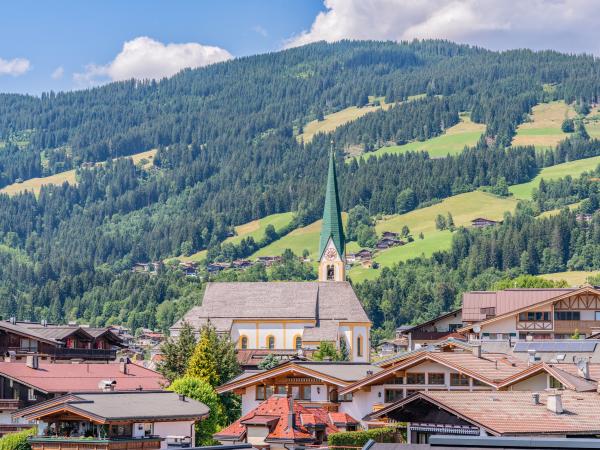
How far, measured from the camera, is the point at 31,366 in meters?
72.2

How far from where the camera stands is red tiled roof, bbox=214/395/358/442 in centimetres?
5272

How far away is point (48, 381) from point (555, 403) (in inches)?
1323

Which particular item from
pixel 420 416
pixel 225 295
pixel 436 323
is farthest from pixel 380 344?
pixel 420 416

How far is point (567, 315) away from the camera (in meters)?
91.9

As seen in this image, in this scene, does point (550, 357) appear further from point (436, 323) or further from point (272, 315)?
point (272, 315)

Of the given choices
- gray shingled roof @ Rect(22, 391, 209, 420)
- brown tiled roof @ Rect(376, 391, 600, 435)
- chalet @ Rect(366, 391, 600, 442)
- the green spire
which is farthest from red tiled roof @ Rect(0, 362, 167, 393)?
the green spire

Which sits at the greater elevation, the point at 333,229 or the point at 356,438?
the point at 333,229

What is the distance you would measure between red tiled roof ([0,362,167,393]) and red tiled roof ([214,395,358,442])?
13.4 metres

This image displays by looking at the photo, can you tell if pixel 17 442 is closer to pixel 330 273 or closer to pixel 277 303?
pixel 277 303

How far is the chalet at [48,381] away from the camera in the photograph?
6769cm

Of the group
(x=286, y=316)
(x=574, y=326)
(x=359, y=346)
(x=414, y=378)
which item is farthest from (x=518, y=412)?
(x=286, y=316)

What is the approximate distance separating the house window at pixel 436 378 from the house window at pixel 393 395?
1.80 meters

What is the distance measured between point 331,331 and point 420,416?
74346 millimetres

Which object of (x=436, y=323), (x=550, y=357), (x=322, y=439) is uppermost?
(x=436, y=323)
